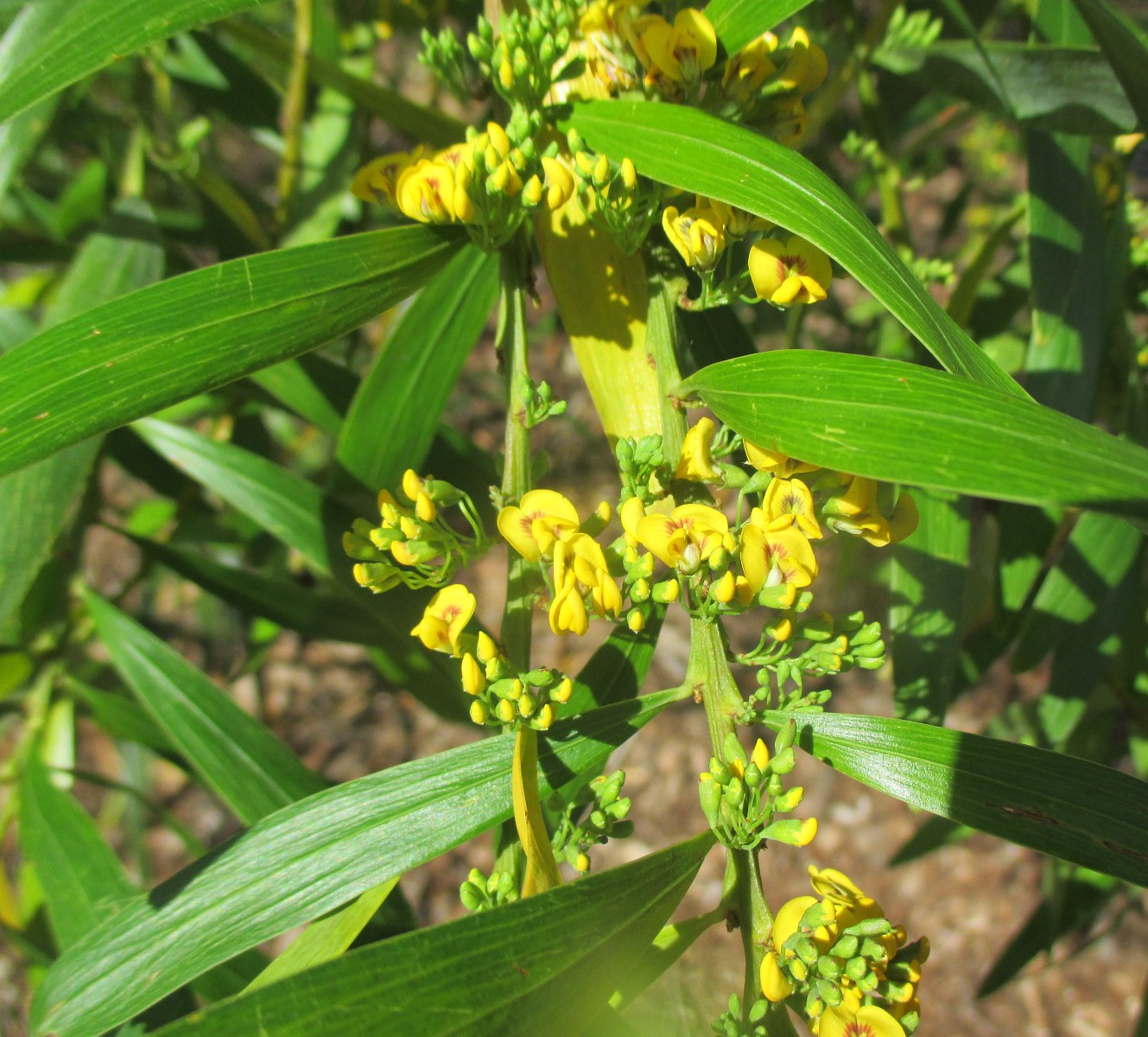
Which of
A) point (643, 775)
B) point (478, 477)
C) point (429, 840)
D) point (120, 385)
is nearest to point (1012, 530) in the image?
point (478, 477)

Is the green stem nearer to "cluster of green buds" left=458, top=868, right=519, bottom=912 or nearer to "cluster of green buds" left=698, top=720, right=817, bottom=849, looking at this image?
"cluster of green buds" left=698, top=720, right=817, bottom=849

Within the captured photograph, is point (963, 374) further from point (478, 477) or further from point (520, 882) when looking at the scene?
point (478, 477)

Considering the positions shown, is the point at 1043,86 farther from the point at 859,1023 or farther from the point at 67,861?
the point at 67,861

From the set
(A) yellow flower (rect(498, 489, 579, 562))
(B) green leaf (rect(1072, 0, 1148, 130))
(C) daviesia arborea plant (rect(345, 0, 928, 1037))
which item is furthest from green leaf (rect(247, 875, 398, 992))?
(B) green leaf (rect(1072, 0, 1148, 130))

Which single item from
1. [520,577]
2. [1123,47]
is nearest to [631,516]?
[520,577]

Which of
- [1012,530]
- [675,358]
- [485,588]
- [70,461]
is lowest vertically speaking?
[1012,530]

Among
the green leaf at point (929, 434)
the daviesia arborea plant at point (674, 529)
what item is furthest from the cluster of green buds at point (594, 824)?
the green leaf at point (929, 434)
